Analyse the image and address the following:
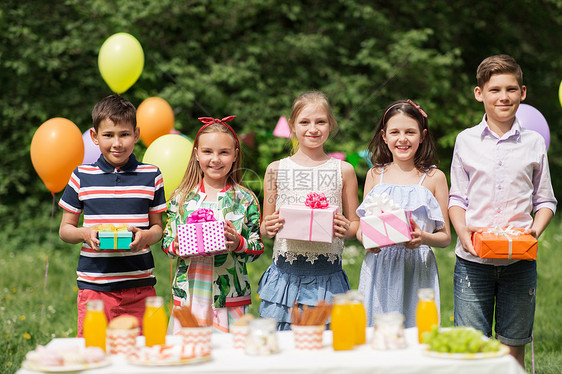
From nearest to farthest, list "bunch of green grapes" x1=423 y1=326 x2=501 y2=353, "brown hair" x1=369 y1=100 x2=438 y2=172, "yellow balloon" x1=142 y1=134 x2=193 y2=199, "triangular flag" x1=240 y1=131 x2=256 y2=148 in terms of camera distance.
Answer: "bunch of green grapes" x1=423 y1=326 x2=501 y2=353 < "brown hair" x1=369 y1=100 x2=438 y2=172 < "yellow balloon" x1=142 y1=134 x2=193 y2=199 < "triangular flag" x1=240 y1=131 x2=256 y2=148

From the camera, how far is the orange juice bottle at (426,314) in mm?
2434

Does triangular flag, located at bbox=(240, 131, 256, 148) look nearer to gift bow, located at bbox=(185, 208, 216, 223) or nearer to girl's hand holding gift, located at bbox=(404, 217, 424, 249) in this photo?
gift bow, located at bbox=(185, 208, 216, 223)

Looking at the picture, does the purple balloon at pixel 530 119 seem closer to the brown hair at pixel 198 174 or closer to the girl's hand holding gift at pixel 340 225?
the girl's hand holding gift at pixel 340 225

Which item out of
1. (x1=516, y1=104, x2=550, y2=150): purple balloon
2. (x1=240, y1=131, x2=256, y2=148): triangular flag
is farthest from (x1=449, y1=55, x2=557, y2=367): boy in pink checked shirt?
(x1=240, y1=131, x2=256, y2=148): triangular flag

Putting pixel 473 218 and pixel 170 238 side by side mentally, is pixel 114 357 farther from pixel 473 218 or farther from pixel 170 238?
pixel 473 218

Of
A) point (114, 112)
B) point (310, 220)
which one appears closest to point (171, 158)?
point (114, 112)

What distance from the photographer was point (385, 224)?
2.88 m

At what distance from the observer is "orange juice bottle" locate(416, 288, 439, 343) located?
7.98 ft

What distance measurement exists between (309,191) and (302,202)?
0.07 metres

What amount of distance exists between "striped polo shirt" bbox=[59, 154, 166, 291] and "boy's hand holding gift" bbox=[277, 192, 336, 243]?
2.38ft

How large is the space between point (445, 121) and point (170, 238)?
20.3ft

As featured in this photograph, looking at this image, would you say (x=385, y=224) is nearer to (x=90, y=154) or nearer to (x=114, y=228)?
(x=114, y=228)

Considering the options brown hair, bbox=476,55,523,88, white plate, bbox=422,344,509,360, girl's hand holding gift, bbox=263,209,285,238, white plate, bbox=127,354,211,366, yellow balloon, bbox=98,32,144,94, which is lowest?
white plate, bbox=127,354,211,366

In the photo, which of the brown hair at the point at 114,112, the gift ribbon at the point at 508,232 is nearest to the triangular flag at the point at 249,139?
the brown hair at the point at 114,112
